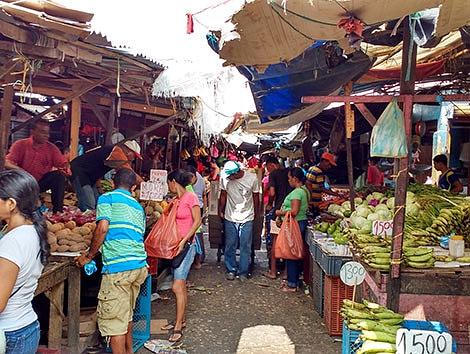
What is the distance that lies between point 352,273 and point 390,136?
121 centimetres

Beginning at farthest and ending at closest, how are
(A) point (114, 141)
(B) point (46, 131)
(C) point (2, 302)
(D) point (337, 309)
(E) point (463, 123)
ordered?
(E) point (463, 123) → (A) point (114, 141) → (B) point (46, 131) → (D) point (337, 309) → (C) point (2, 302)

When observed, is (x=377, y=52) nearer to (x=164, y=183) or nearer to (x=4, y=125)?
(x=164, y=183)

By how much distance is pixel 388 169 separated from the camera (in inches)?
457

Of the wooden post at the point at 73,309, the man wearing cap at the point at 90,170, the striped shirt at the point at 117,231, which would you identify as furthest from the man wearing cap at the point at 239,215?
the striped shirt at the point at 117,231

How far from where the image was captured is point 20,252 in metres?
2.69

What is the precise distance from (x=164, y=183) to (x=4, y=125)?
107 inches

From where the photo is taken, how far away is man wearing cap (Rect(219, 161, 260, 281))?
8.45 meters

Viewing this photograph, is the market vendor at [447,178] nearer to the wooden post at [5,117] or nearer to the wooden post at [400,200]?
the wooden post at [400,200]

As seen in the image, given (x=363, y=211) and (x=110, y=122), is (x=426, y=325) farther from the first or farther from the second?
(x=110, y=122)

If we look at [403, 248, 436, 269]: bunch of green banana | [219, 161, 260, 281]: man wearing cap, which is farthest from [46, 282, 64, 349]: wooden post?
[219, 161, 260, 281]: man wearing cap

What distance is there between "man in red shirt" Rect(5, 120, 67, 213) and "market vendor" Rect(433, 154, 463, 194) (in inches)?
244

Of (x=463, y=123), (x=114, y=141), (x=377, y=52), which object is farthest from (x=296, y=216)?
(x=463, y=123)

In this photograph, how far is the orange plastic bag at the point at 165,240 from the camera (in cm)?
575

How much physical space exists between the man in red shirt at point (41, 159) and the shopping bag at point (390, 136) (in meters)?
4.45
